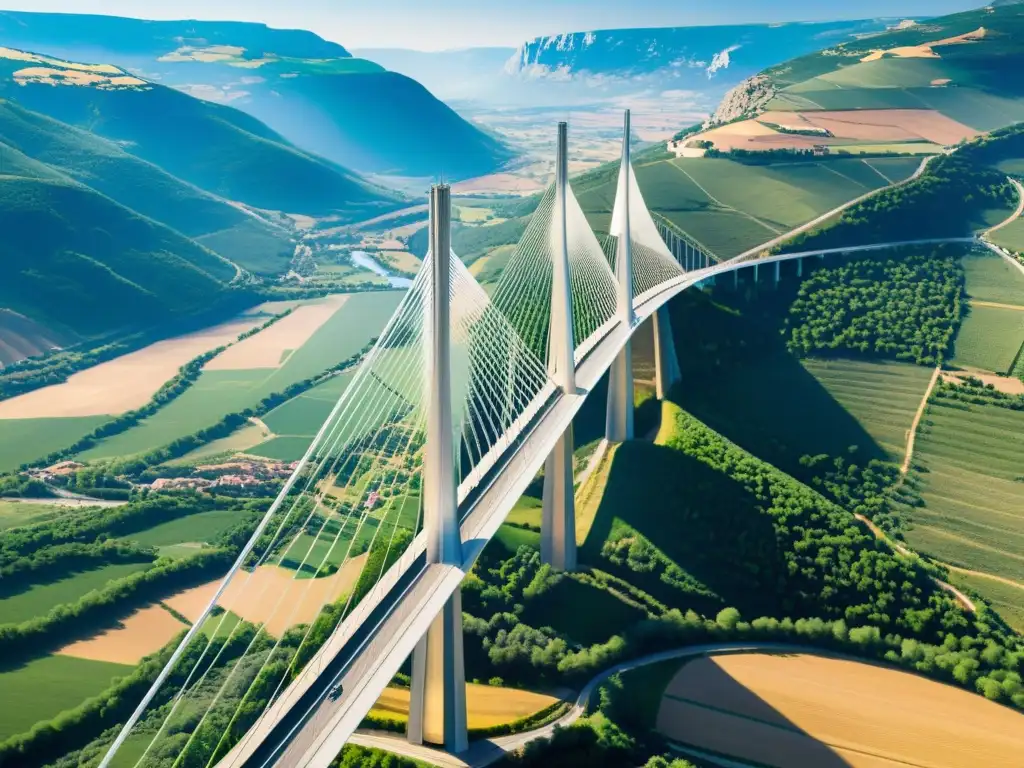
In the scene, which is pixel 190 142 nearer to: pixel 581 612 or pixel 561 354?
pixel 561 354

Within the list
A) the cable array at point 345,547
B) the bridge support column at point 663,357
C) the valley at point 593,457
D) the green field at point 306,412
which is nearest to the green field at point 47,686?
the valley at point 593,457

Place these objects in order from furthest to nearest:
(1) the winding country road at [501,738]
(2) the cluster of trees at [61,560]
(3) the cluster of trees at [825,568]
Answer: (2) the cluster of trees at [61,560]
(3) the cluster of trees at [825,568]
(1) the winding country road at [501,738]

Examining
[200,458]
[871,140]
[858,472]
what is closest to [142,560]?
[200,458]

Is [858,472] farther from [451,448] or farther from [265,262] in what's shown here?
[265,262]

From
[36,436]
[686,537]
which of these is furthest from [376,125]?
[686,537]

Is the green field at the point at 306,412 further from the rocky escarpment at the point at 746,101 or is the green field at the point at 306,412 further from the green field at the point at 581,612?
the rocky escarpment at the point at 746,101
